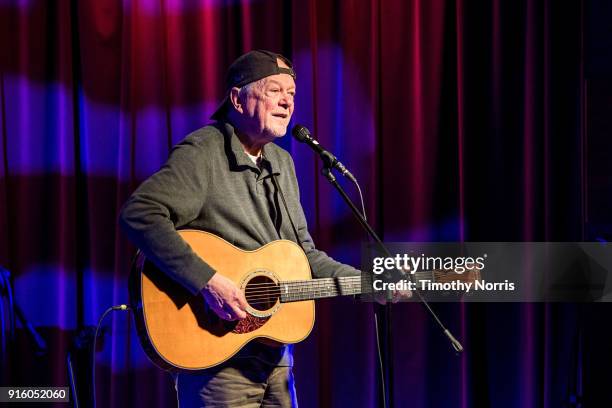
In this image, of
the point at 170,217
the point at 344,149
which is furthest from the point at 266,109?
the point at 344,149

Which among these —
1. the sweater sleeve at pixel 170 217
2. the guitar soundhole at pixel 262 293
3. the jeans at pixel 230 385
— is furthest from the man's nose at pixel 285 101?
the jeans at pixel 230 385

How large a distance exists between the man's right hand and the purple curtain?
1683 millimetres

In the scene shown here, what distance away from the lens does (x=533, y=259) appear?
12.4ft

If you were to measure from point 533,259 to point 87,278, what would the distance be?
270cm

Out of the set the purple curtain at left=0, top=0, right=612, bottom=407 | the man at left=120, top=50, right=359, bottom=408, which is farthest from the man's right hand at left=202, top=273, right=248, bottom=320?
the purple curtain at left=0, top=0, right=612, bottom=407

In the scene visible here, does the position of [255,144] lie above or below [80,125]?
below

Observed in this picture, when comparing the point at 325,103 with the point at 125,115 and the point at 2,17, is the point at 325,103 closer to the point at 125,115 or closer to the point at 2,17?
the point at 125,115

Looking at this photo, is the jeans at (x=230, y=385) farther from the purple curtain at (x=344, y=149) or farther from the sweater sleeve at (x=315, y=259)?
the purple curtain at (x=344, y=149)

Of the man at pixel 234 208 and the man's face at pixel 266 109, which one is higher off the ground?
the man's face at pixel 266 109

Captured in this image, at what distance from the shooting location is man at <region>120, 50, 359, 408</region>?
218cm

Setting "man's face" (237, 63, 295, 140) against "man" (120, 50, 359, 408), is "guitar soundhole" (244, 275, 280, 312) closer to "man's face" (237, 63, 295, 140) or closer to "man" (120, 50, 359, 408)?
"man" (120, 50, 359, 408)

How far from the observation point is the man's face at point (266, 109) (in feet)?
8.35

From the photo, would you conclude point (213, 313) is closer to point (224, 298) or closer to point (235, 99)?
point (224, 298)

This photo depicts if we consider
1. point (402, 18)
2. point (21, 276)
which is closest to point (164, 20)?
point (402, 18)
